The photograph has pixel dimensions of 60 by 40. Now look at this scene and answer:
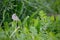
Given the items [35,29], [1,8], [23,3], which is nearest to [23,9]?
[23,3]

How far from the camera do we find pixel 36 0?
4.25m

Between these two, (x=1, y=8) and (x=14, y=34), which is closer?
(x=14, y=34)

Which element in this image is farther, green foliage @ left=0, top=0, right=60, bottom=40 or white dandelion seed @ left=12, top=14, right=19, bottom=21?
white dandelion seed @ left=12, top=14, right=19, bottom=21

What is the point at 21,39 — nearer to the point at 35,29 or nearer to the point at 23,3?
the point at 35,29

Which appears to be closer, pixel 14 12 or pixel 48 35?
pixel 48 35

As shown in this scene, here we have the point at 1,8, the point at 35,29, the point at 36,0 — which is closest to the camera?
the point at 35,29

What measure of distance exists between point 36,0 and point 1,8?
0.63 meters

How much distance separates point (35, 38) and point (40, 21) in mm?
408

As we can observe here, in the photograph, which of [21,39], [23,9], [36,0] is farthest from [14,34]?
[36,0]

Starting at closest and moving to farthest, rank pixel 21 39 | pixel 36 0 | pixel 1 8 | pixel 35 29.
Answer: pixel 21 39, pixel 35 29, pixel 1 8, pixel 36 0

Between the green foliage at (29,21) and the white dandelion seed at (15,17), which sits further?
the white dandelion seed at (15,17)

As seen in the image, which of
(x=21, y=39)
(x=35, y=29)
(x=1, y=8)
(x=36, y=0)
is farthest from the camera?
(x=36, y=0)

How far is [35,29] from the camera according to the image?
3.57 m

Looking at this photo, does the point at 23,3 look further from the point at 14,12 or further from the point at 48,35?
the point at 48,35
